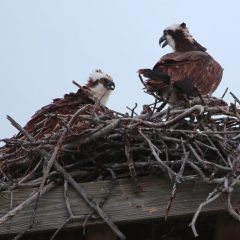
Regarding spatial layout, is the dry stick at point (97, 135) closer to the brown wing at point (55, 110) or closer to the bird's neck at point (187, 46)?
the brown wing at point (55, 110)

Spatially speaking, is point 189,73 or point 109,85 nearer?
point 189,73

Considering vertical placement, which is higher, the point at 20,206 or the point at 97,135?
the point at 97,135

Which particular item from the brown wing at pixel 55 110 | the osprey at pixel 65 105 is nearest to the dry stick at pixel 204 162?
the osprey at pixel 65 105

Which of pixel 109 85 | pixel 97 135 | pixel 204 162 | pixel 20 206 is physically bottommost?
pixel 109 85

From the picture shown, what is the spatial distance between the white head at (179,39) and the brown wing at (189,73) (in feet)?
2.77

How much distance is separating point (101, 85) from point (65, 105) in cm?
175

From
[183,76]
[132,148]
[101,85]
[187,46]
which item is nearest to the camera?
[132,148]

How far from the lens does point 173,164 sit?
3600 millimetres

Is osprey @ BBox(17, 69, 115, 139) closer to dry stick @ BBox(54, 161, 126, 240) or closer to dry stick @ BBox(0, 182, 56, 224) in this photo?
dry stick @ BBox(54, 161, 126, 240)

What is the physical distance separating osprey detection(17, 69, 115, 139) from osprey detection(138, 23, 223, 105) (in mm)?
516

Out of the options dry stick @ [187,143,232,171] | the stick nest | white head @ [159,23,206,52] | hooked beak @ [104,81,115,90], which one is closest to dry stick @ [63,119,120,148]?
the stick nest

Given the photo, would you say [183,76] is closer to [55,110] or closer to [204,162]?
[55,110]

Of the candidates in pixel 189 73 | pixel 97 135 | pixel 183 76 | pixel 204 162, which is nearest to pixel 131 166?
pixel 97 135

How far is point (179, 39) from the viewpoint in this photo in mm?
7348
